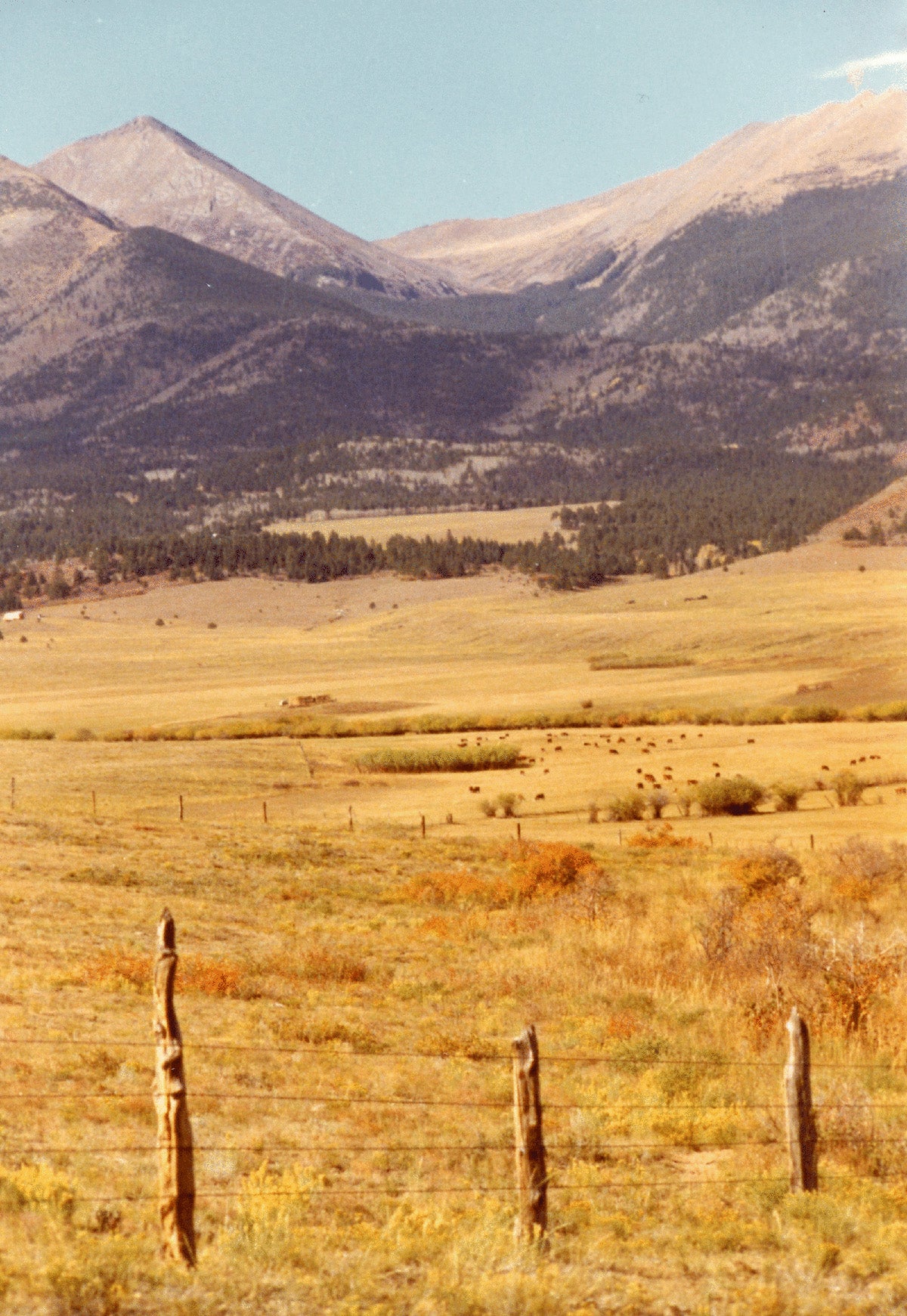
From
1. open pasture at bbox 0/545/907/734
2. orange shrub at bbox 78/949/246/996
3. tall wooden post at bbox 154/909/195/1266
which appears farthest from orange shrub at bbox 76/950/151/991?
open pasture at bbox 0/545/907/734

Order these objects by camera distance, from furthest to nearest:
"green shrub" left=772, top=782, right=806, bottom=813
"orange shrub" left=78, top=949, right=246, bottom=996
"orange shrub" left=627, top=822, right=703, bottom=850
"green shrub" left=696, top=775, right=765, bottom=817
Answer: "green shrub" left=696, top=775, right=765, bottom=817 < "green shrub" left=772, top=782, right=806, bottom=813 < "orange shrub" left=627, top=822, right=703, bottom=850 < "orange shrub" left=78, top=949, right=246, bottom=996

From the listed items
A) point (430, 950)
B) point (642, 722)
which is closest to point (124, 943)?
point (430, 950)

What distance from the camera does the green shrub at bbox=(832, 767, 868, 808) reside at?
5334cm

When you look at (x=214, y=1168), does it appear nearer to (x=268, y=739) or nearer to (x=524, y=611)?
(x=268, y=739)

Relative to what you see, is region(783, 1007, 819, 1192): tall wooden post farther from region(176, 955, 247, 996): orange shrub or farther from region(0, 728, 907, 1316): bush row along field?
region(176, 955, 247, 996): orange shrub

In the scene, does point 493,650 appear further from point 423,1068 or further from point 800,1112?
point 800,1112

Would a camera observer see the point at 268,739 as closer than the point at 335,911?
No

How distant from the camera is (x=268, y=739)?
79375 mm

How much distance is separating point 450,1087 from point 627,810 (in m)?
38.2

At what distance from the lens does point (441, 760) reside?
2761 inches

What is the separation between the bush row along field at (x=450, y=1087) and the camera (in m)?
10.7

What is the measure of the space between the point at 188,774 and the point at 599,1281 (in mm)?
52715

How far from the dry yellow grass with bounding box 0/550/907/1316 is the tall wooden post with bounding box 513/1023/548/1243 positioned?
0.24 m

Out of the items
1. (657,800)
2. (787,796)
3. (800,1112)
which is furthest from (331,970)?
(787,796)
